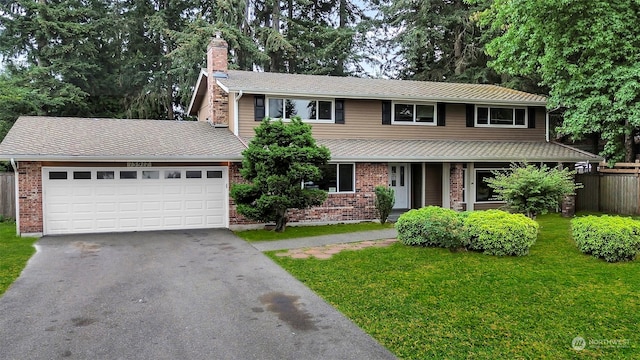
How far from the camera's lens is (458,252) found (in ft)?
31.0

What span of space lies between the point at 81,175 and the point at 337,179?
293 inches

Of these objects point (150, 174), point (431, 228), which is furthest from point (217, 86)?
point (431, 228)

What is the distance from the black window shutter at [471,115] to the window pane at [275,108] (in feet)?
24.3

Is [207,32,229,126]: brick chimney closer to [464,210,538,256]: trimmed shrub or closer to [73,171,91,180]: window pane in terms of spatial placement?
[73,171,91,180]: window pane

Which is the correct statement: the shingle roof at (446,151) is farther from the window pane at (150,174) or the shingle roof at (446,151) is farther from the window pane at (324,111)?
the window pane at (150,174)

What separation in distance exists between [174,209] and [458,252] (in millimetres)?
8249

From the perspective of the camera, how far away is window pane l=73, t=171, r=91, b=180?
40.8ft

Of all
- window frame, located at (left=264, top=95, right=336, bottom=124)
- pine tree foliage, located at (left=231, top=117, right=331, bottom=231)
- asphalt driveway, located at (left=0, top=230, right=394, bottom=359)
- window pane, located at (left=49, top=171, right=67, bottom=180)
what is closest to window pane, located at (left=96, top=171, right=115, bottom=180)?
window pane, located at (left=49, top=171, right=67, bottom=180)

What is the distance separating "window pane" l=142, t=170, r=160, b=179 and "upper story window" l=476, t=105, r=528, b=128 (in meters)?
12.0

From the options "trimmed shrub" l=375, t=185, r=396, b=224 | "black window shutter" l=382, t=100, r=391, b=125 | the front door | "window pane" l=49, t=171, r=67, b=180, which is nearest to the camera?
"window pane" l=49, t=171, r=67, b=180

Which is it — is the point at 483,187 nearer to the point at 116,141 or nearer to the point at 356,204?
the point at 356,204

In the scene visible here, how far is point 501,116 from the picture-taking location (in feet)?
58.7

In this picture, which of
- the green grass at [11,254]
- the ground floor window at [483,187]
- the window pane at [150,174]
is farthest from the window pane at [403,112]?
the green grass at [11,254]

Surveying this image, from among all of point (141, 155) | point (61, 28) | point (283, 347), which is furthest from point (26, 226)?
point (61, 28)
